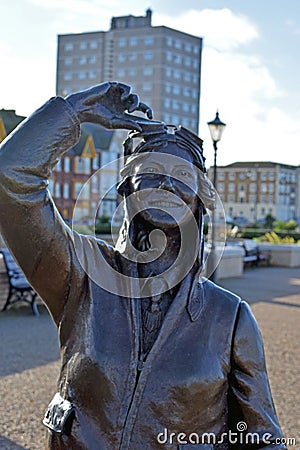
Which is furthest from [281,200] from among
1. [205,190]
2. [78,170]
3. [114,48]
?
[205,190]

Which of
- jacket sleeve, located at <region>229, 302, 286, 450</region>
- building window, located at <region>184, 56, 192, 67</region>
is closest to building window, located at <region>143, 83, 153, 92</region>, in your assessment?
building window, located at <region>184, 56, 192, 67</region>

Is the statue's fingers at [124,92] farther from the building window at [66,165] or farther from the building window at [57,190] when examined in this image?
the building window at [66,165]

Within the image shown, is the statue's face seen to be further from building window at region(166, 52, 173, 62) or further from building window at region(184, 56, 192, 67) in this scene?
building window at region(184, 56, 192, 67)

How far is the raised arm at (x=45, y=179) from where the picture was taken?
1.69 meters

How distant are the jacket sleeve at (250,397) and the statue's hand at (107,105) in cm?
68

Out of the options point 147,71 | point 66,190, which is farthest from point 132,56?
point 66,190

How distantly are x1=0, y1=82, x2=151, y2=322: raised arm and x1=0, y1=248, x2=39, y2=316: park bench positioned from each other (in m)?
9.58

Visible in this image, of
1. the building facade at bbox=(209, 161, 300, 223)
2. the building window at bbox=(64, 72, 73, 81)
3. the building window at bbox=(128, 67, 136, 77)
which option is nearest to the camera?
the building window at bbox=(128, 67, 136, 77)

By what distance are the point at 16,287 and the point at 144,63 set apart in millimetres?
88360

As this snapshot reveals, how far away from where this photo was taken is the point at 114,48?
97125 millimetres

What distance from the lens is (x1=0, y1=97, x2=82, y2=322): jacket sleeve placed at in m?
1.68

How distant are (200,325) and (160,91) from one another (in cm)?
9512

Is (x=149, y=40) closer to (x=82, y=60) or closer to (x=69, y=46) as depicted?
(x=82, y=60)

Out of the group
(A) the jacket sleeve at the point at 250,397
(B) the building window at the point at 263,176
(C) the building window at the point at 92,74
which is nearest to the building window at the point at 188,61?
(C) the building window at the point at 92,74
